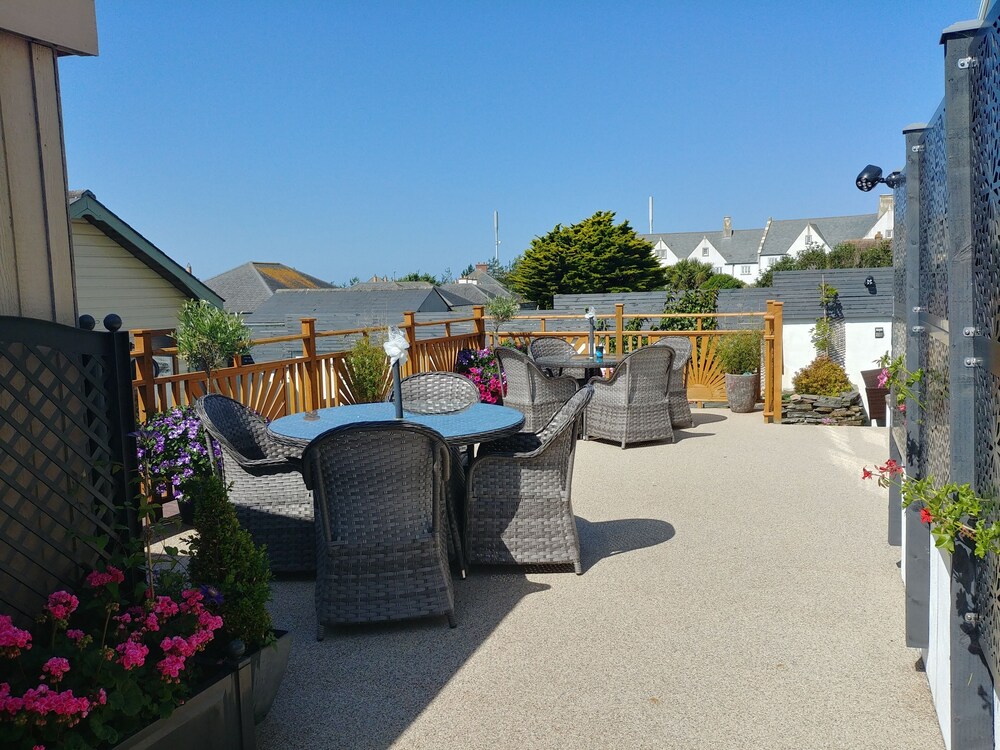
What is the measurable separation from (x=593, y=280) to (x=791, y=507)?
3149cm

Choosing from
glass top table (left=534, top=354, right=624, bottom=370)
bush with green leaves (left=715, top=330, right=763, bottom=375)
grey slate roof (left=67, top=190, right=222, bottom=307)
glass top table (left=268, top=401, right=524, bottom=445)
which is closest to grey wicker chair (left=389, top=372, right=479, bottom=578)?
glass top table (left=268, top=401, right=524, bottom=445)

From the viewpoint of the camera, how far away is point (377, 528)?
3400mm

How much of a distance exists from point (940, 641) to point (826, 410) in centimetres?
658

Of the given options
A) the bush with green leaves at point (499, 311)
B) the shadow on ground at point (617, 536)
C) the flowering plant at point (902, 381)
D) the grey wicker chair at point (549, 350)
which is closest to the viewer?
the flowering plant at point (902, 381)

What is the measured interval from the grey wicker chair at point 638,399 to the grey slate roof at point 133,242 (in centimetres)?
664

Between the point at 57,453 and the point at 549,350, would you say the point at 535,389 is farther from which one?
the point at 57,453

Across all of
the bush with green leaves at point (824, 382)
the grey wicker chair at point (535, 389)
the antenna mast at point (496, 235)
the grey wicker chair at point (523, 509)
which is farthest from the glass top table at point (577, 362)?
the antenna mast at point (496, 235)

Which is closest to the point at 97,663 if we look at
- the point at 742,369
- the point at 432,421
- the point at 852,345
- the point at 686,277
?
the point at 432,421

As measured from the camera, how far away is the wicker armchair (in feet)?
17.4

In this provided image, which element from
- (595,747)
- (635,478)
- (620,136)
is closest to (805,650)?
(595,747)

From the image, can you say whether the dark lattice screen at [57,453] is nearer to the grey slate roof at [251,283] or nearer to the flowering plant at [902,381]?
the flowering plant at [902,381]

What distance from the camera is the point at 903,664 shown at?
3.03 m

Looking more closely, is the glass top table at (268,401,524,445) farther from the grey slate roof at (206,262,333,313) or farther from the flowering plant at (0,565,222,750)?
the grey slate roof at (206,262,333,313)

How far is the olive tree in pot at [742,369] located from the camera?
9469 millimetres
